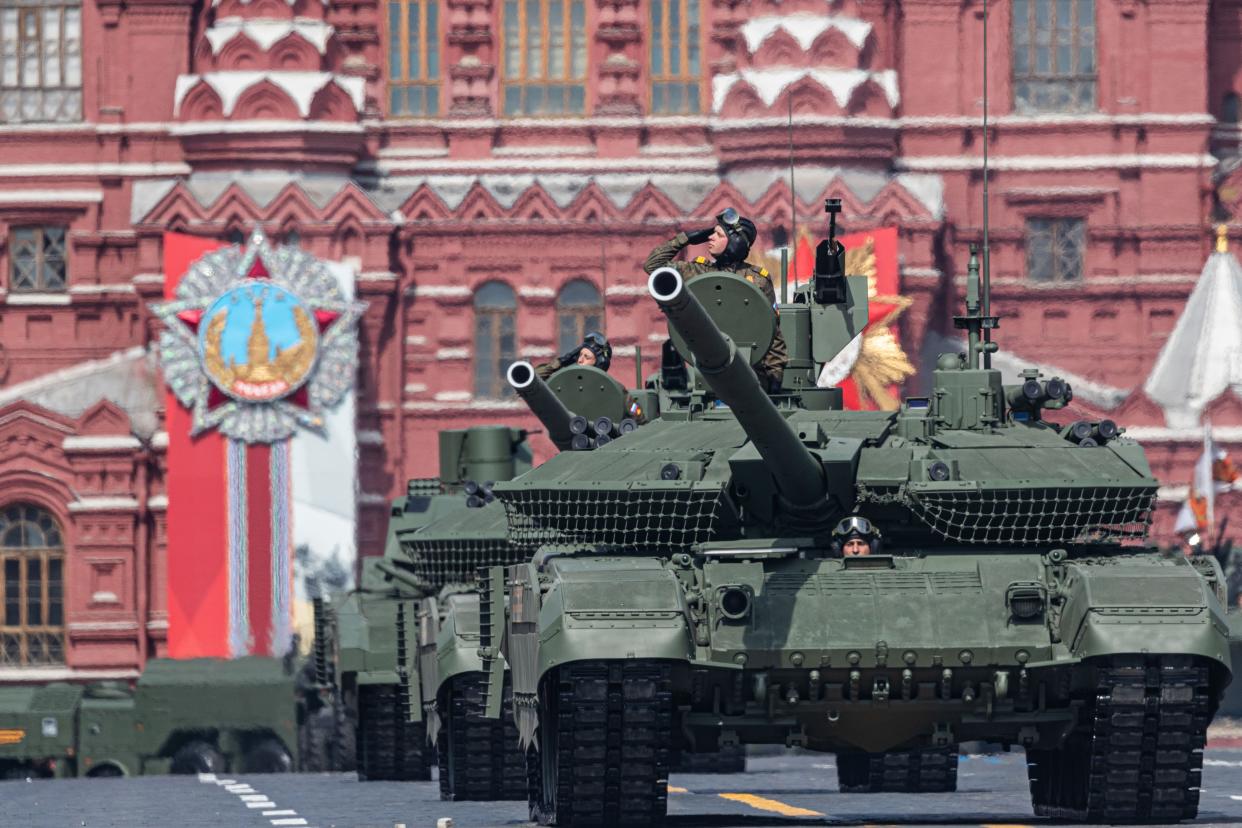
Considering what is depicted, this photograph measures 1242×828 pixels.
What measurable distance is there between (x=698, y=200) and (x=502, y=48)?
4093 mm

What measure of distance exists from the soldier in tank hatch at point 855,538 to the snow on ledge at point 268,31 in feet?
116

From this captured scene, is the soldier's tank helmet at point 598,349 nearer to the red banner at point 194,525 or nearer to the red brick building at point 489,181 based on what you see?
the red banner at point 194,525

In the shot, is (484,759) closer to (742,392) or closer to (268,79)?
(742,392)

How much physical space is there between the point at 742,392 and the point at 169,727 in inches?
901

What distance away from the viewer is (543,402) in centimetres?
2445

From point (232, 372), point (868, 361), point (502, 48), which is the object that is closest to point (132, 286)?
point (232, 372)

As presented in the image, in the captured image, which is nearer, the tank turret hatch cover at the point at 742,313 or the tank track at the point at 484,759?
the tank turret hatch cover at the point at 742,313

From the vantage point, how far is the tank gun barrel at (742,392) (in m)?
18.1

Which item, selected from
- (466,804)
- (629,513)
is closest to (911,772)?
(466,804)

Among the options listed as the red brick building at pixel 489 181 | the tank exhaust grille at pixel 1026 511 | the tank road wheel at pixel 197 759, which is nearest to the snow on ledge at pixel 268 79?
the red brick building at pixel 489 181

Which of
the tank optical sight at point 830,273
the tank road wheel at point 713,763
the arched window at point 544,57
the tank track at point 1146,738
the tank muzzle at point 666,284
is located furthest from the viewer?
the arched window at point 544,57

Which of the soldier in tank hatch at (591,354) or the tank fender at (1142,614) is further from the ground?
the soldier in tank hatch at (591,354)

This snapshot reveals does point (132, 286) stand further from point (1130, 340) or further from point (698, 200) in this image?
point (1130, 340)

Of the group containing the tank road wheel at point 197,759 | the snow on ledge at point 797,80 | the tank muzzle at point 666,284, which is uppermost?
the snow on ledge at point 797,80
